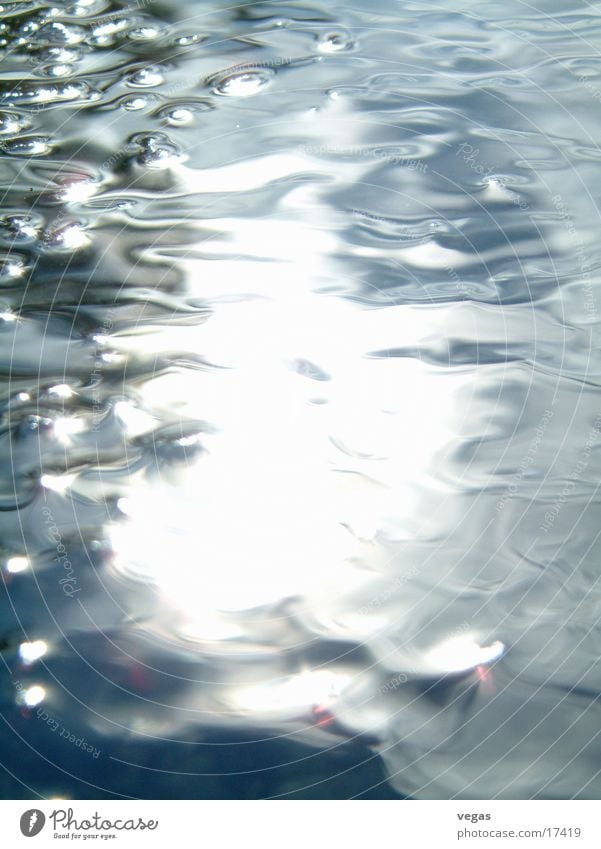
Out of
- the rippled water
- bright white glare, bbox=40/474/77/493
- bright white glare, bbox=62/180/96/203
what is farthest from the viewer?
bright white glare, bbox=62/180/96/203

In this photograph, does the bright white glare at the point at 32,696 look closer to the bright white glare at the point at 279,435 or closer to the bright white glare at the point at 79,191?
the bright white glare at the point at 279,435

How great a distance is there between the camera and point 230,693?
1.64ft

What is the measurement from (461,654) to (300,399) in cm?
22

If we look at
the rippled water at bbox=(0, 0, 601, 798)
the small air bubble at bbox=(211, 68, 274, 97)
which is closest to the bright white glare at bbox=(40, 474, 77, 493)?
the rippled water at bbox=(0, 0, 601, 798)

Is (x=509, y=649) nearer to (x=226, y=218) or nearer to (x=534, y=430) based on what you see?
(x=534, y=430)

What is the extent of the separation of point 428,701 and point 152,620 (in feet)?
0.58

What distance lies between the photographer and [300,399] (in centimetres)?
63

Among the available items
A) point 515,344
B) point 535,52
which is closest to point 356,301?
point 515,344

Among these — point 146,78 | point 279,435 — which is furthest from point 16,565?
point 146,78

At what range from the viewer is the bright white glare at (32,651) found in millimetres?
513

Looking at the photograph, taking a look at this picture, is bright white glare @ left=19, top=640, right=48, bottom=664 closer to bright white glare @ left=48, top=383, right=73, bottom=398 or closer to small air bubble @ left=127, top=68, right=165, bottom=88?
bright white glare @ left=48, top=383, right=73, bottom=398

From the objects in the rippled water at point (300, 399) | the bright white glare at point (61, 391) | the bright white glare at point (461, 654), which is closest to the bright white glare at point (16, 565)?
the rippled water at point (300, 399)

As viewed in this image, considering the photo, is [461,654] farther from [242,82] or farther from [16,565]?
[242,82]

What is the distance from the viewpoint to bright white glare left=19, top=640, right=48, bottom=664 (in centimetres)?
51
